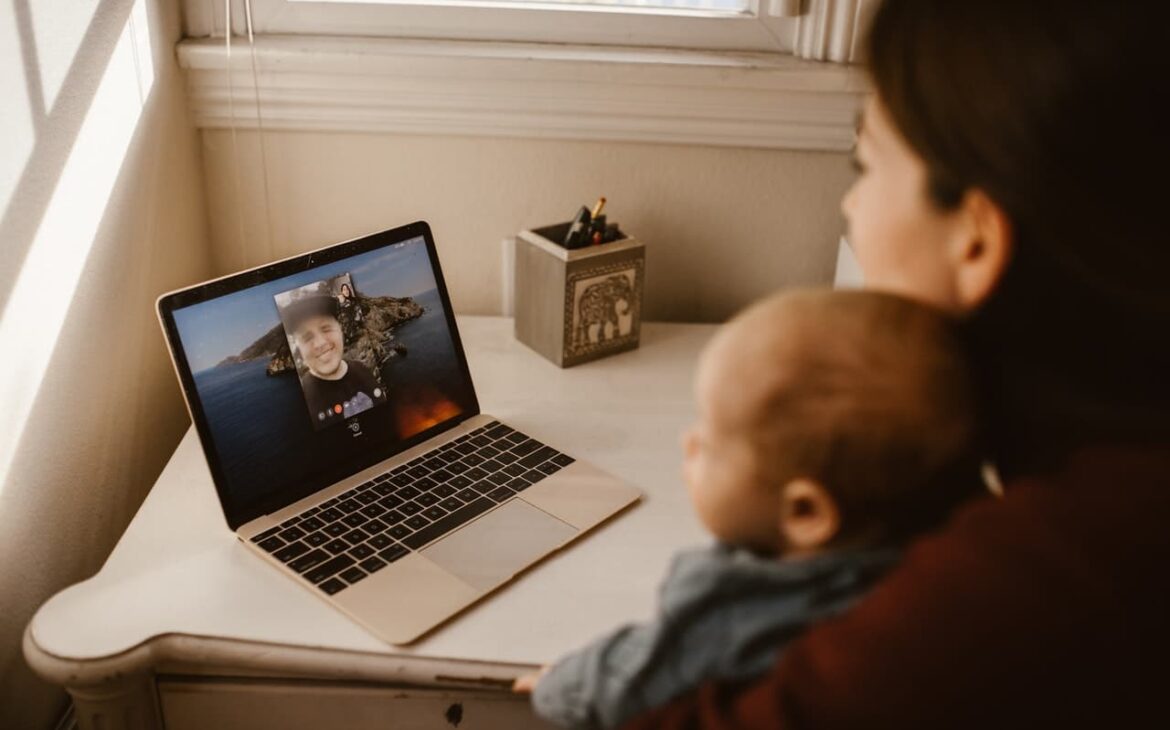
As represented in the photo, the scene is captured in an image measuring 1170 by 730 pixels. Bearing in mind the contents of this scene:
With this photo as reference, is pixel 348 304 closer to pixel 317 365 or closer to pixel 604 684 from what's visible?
pixel 317 365

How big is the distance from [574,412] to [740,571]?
551 mm

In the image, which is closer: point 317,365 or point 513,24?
point 317,365

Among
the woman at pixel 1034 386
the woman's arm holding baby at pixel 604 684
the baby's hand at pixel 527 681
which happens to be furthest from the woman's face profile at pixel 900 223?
the baby's hand at pixel 527 681

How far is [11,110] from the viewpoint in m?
0.84

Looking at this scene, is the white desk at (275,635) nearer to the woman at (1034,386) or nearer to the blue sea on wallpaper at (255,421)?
the blue sea on wallpaper at (255,421)

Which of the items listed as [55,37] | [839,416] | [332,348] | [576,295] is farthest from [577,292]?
[839,416]

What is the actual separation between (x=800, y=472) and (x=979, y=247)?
164mm

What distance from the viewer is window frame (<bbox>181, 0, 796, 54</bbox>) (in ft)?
4.18

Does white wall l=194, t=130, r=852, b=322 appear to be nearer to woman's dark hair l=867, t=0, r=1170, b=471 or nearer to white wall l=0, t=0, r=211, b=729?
white wall l=0, t=0, r=211, b=729

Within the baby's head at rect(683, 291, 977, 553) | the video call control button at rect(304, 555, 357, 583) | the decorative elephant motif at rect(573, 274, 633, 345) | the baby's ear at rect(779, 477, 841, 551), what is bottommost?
the video call control button at rect(304, 555, 357, 583)

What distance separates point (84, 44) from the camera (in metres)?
A: 0.98

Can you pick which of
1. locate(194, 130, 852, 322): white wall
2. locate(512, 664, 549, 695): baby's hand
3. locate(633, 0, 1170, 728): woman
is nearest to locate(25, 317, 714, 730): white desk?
locate(512, 664, 549, 695): baby's hand

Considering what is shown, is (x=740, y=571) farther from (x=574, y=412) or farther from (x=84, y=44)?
(x=84, y=44)

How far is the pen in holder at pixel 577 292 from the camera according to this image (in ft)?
3.99
